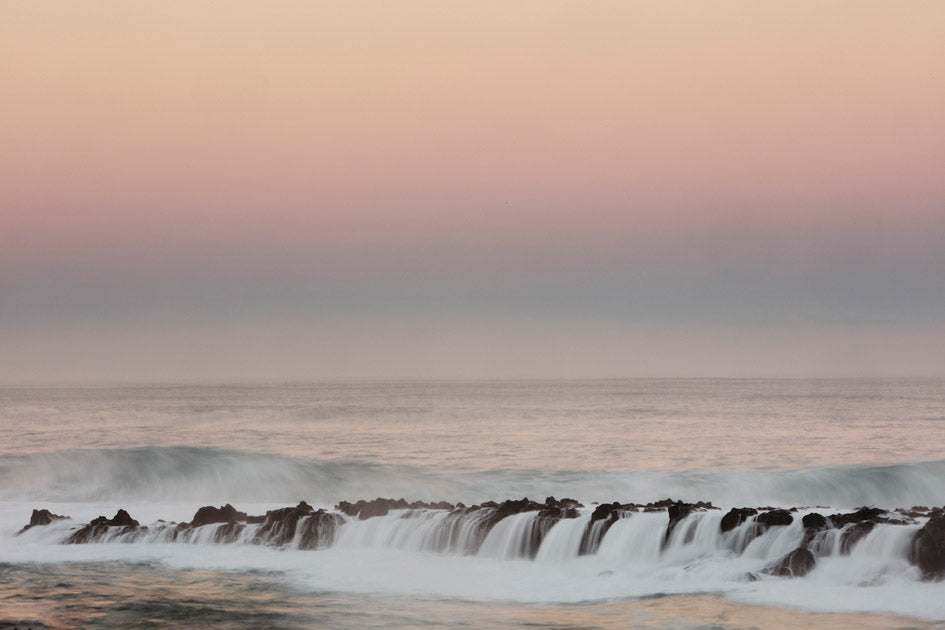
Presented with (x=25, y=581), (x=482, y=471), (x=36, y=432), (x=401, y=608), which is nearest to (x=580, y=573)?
(x=401, y=608)

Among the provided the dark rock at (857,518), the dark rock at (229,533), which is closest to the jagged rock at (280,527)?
the dark rock at (229,533)

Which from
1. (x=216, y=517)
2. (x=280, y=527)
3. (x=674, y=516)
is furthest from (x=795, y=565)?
(x=216, y=517)

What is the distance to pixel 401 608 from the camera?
15.8 m

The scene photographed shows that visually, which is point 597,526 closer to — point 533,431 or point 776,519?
point 776,519

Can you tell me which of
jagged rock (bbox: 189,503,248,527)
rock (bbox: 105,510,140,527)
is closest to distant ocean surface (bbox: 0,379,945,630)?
rock (bbox: 105,510,140,527)

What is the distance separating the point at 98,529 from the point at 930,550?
1892 cm

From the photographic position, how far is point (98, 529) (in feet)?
78.8

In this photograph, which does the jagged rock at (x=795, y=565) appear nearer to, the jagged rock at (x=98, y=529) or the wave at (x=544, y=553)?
the wave at (x=544, y=553)

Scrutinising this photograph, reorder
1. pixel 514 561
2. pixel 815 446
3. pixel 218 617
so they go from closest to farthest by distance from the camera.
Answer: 1. pixel 218 617
2. pixel 514 561
3. pixel 815 446

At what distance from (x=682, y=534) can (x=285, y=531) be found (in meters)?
9.37

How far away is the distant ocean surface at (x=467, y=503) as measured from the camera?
15500 mm

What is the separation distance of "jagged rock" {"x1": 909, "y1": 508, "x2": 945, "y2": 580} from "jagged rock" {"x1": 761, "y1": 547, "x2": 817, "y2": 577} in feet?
5.48

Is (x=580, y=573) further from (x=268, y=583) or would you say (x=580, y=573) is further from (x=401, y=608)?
(x=268, y=583)

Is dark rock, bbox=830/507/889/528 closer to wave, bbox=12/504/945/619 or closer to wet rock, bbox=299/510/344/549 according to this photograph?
wave, bbox=12/504/945/619
